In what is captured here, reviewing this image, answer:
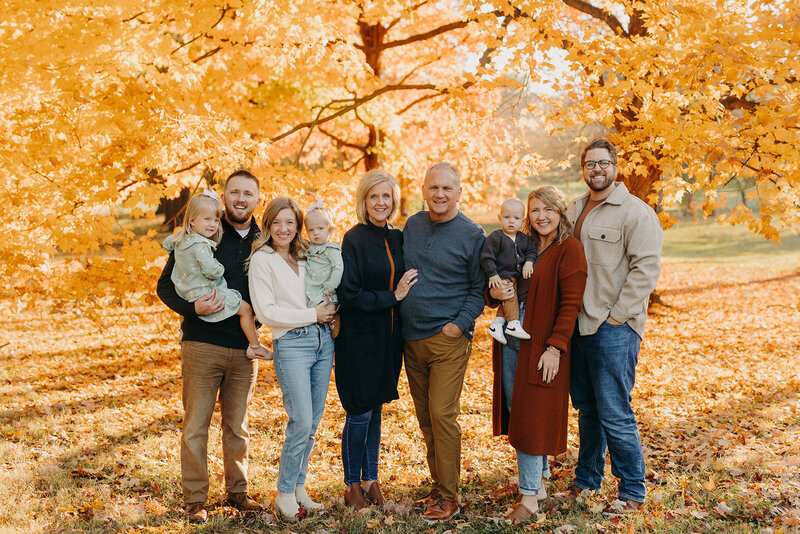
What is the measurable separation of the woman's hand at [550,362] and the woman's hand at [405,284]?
100 centimetres

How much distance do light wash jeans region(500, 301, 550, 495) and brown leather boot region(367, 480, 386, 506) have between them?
101 cm

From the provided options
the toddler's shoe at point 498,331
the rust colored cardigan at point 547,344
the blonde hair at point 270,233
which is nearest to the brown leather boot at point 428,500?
the rust colored cardigan at point 547,344

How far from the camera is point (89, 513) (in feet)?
13.7

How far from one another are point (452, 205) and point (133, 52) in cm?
454

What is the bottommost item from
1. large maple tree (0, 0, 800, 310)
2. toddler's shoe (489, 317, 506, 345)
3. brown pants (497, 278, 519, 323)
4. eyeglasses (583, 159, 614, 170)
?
toddler's shoe (489, 317, 506, 345)

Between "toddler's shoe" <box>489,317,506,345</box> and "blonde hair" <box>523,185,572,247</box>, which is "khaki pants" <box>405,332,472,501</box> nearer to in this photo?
"toddler's shoe" <box>489,317,506,345</box>

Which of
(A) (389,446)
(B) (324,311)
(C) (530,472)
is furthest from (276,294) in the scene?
(A) (389,446)

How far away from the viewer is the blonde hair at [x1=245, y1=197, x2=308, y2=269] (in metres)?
3.92

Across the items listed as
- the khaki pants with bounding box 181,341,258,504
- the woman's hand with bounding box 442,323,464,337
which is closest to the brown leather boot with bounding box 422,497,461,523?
Result: the woman's hand with bounding box 442,323,464,337

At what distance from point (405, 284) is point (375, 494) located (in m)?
1.59

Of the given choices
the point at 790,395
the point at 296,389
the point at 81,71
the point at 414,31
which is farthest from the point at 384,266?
the point at 414,31

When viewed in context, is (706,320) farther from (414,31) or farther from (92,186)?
(92,186)

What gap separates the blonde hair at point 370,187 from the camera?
4.04 m

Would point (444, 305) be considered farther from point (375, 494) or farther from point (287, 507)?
point (287, 507)
